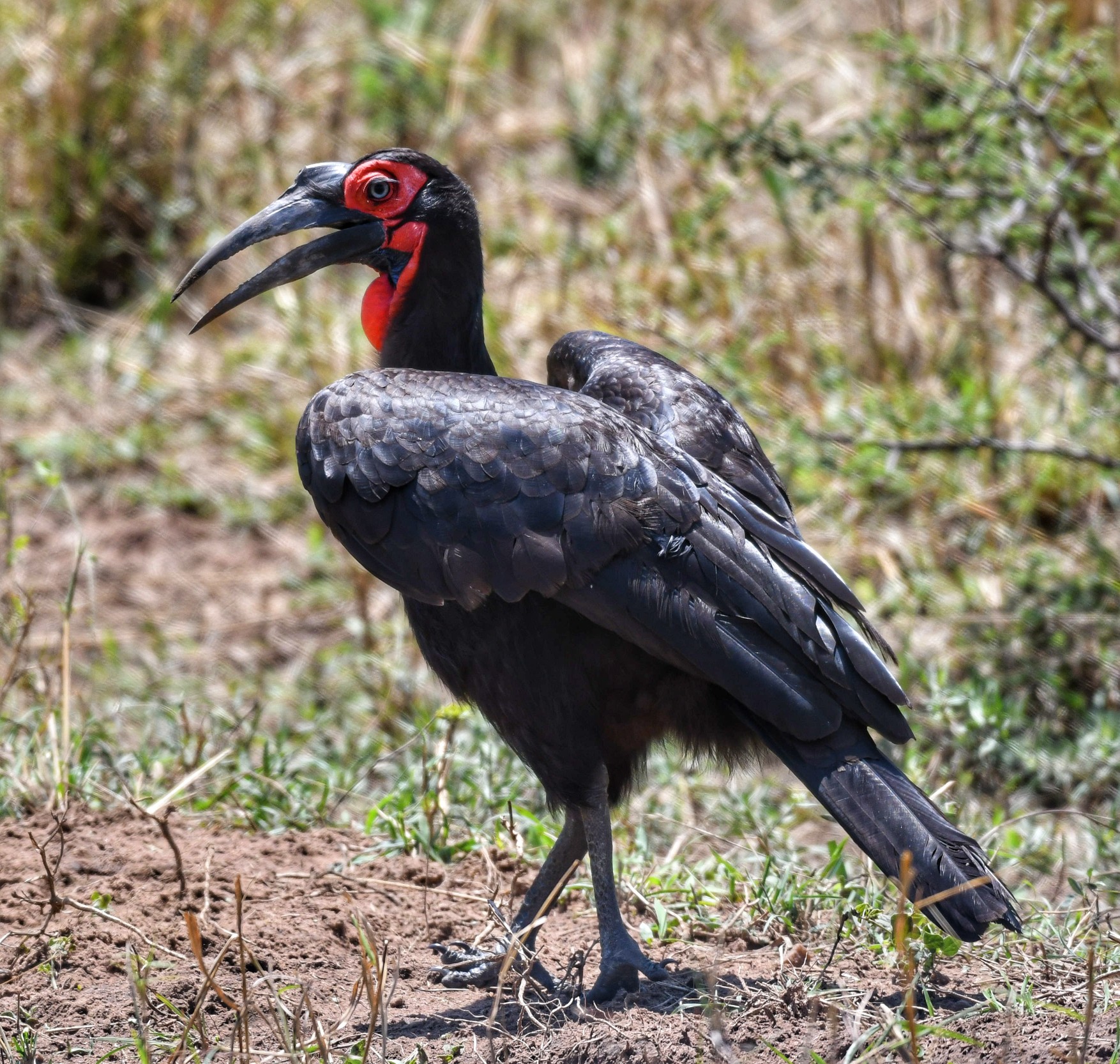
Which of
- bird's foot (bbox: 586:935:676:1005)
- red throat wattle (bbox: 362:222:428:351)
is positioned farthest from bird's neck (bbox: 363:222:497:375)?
bird's foot (bbox: 586:935:676:1005)

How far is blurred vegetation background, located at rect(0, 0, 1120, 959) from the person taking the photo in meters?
4.07

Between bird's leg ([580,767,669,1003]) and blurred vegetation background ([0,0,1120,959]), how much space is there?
29 centimetres

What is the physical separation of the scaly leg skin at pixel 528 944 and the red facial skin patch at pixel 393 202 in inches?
51.2

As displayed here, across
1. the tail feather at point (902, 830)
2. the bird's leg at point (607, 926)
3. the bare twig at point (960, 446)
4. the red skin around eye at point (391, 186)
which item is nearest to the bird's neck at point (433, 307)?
the red skin around eye at point (391, 186)

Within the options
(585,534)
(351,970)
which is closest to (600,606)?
(585,534)

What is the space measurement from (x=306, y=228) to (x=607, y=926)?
68.1 inches

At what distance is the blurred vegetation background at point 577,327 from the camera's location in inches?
160

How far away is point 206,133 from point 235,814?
176 inches

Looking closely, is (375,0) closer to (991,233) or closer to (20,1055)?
(991,233)

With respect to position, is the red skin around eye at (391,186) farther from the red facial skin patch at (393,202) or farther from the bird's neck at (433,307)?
the bird's neck at (433,307)

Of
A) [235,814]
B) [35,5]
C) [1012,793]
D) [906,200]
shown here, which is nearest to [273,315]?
→ [35,5]

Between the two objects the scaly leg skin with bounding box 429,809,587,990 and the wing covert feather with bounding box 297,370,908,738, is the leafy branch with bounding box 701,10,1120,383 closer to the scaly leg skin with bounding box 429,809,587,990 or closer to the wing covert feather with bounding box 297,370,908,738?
the wing covert feather with bounding box 297,370,908,738

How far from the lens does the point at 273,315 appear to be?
6734mm

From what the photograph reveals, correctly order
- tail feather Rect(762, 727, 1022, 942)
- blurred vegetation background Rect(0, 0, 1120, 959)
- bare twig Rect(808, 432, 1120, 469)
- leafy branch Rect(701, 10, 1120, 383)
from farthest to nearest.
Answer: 1. bare twig Rect(808, 432, 1120, 469)
2. leafy branch Rect(701, 10, 1120, 383)
3. blurred vegetation background Rect(0, 0, 1120, 959)
4. tail feather Rect(762, 727, 1022, 942)
